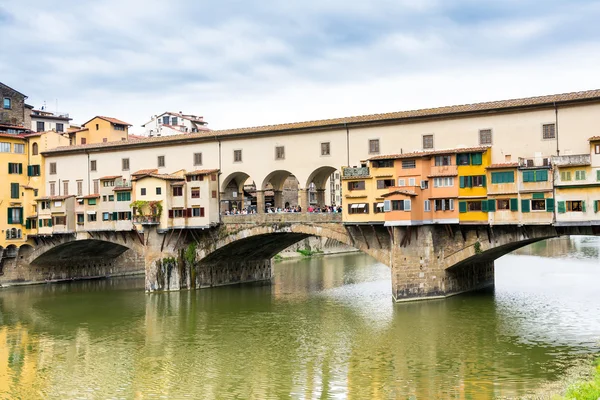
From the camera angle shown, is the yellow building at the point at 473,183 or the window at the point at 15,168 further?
the window at the point at 15,168

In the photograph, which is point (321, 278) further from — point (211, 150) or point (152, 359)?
point (152, 359)

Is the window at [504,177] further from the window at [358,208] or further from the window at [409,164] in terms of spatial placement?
the window at [358,208]

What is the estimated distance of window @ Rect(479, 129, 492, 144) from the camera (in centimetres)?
3922

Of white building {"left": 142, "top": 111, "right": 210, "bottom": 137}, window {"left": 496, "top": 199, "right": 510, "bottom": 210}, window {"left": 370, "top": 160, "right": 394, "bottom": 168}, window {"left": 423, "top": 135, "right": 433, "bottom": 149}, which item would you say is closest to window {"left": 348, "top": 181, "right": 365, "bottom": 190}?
window {"left": 370, "top": 160, "right": 394, "bottom": 168}

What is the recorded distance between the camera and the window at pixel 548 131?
123 feet

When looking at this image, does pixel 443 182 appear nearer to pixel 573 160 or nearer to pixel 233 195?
pixel 573 160

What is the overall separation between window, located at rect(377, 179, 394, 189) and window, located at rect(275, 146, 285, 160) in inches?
325

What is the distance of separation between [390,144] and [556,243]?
59.4 metres

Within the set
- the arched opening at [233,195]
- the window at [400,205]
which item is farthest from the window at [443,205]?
the arched opening at [233,195]

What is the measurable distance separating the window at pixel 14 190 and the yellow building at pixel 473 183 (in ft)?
124

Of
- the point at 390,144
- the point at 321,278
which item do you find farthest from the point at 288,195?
the point at 390,144

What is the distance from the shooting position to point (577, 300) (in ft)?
132

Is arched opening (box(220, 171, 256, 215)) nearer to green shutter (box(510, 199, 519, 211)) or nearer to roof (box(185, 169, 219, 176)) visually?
roof (box(185, 169, 219, 176))

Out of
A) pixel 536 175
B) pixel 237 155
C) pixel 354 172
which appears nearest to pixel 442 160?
pixel 536 175
